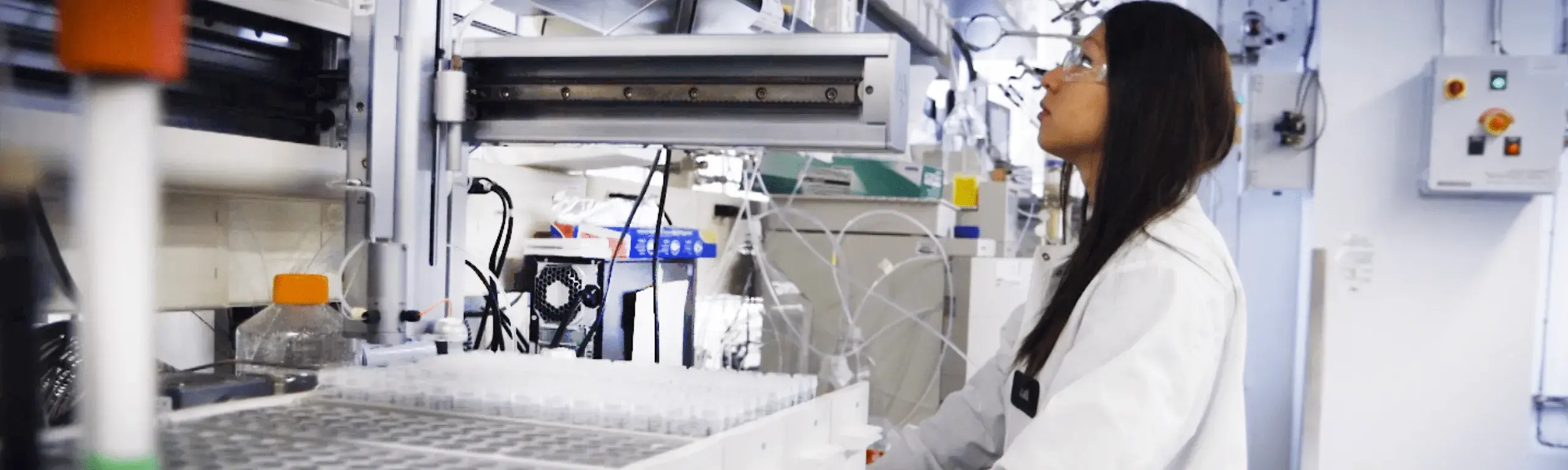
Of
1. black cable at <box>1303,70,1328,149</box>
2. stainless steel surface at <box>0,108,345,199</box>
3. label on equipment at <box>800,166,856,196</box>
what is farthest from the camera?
black cable at <box>1303,70,1328,149</box>

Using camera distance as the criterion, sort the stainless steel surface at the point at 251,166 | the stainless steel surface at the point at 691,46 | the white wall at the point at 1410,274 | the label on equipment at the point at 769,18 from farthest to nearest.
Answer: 1. the white wall at the point at 1410,274
2. the label on equipment at the point at 769,18
3. the stainless steel surface at the point at 691,46
4. the stainless steel surface at the point at 251,166

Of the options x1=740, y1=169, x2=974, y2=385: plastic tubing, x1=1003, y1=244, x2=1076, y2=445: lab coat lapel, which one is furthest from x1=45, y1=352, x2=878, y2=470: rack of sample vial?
x1=740, y1=169, x2=974, y2=385: plastic tubing

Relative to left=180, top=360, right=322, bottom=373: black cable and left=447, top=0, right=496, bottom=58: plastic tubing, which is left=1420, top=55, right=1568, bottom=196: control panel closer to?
left=447, top=0, right=496, bottom=58: plastic tubing

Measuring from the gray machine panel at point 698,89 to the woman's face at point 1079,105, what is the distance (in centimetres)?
35

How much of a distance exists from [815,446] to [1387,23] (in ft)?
10.4

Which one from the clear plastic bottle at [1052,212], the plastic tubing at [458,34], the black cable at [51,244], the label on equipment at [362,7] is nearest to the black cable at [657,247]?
the plastic tubing at [458,34]

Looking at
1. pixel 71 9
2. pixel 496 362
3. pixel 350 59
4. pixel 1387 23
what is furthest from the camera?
pixel 1387 23

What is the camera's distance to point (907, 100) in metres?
1.10

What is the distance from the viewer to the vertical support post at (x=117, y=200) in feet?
0.86

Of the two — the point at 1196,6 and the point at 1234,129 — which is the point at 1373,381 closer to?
the point at 1196,6

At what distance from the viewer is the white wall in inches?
124

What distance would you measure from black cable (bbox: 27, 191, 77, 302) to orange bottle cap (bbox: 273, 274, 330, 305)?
2.16ft

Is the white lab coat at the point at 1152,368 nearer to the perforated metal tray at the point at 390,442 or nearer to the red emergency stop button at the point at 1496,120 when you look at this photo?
the perforated metal tray at the point at 390,442

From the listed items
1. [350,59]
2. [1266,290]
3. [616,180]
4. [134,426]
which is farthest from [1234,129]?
[1266,290]
